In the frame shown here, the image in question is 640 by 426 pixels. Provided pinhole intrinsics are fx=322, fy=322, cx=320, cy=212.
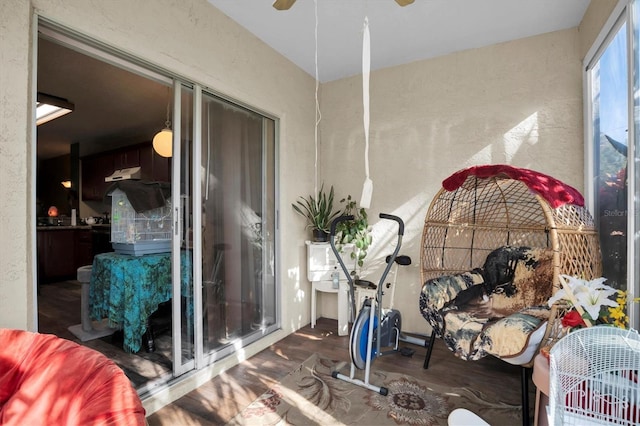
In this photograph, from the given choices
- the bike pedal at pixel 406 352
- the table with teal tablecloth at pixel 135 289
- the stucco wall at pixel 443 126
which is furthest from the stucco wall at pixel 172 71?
the bike pedal at pixel 406 352

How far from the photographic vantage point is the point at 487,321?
2.10m

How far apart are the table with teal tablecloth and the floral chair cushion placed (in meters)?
2.08

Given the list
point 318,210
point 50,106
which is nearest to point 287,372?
point 318,210

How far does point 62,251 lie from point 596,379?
271 inches

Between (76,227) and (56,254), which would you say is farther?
(76,227)

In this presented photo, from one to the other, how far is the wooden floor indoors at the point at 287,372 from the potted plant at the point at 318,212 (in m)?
1.06

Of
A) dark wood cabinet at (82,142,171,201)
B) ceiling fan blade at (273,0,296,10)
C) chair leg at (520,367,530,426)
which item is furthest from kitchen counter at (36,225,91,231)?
chair leg at (520,367,530,426)

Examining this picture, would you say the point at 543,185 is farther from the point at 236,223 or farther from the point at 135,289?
the point at 135,289

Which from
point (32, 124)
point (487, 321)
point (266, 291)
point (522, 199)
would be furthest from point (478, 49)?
point (32, 124)

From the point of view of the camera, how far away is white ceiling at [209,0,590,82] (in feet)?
7.94

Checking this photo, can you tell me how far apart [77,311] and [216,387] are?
2.68 metres

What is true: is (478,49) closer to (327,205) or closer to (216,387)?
(327,205)

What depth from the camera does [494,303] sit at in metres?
2.54

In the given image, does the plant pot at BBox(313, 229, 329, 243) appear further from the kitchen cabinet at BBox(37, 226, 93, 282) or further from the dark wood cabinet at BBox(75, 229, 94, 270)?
the dark wood cabinet at BBox(75, 229, 94, 270)
